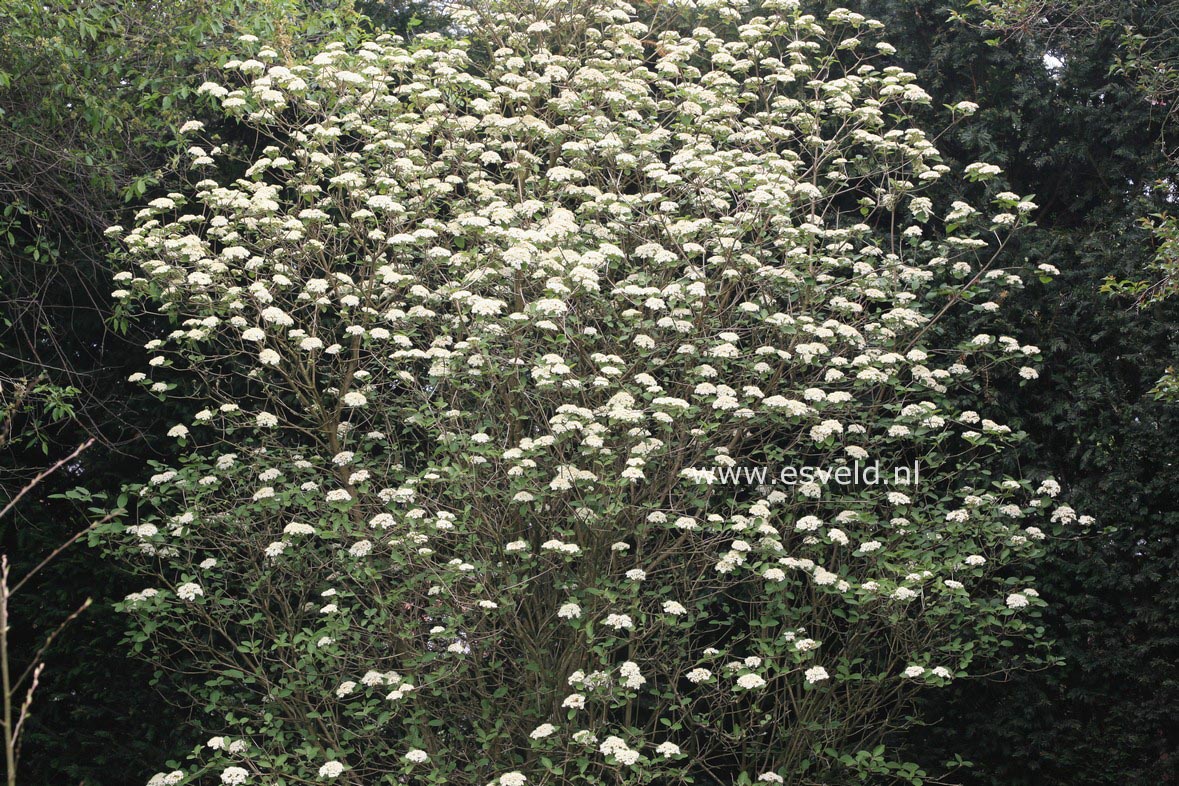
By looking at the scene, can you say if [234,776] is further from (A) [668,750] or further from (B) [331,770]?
(A) [668,750]

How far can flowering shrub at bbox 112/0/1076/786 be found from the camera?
3.83 m

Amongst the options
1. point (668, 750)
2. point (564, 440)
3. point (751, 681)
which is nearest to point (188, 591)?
point (564, 440)

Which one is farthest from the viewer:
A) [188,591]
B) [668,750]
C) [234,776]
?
[188,591]

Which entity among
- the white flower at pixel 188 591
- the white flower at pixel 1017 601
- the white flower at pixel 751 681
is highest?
the white flower at pixel 1017 601

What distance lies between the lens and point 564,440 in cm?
389

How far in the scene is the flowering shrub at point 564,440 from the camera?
151 inches

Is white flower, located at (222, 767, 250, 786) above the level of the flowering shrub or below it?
below

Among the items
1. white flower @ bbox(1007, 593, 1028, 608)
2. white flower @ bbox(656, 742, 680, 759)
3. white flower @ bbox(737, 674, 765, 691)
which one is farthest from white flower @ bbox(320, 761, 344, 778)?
white flower @ bbox(1007, 593, 1028, 608)


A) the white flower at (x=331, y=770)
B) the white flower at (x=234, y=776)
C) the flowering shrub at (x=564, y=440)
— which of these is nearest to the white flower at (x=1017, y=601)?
the flowering shrub at (x=564, y=440)

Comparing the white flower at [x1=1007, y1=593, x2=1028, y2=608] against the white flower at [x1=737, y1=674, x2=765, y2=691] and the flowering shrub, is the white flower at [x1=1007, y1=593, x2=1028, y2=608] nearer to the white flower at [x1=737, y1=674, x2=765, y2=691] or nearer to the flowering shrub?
the flowering shrub

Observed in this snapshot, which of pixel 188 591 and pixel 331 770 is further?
pixel 188 591

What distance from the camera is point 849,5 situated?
5.66m

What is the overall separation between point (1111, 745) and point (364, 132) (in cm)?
429

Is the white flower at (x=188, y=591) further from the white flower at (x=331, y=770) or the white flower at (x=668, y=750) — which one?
the white flower at (x=668, y=750)
